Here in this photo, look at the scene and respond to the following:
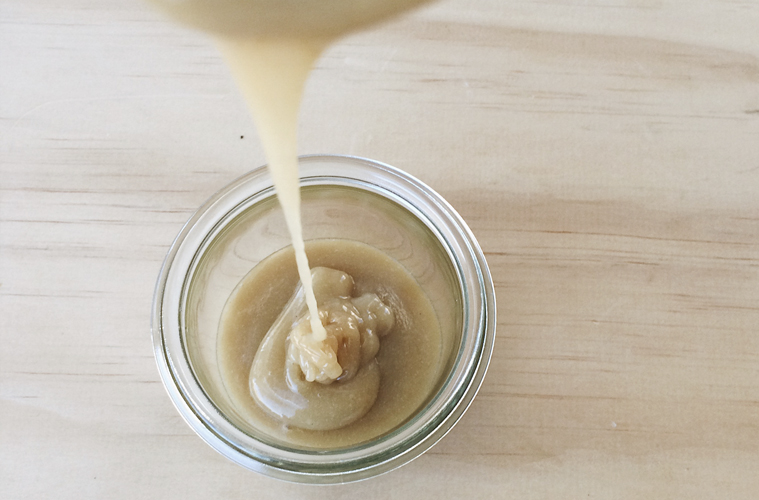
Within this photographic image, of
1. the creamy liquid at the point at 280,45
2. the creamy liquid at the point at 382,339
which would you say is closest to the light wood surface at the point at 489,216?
the creamy liquid at the point at 382,339

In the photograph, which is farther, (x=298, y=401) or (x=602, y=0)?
(x=602, y=0)

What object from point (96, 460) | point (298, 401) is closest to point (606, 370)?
point (298, 401)

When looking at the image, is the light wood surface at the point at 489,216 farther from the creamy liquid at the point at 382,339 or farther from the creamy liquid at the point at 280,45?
the creamy liquid at the point at 280,45

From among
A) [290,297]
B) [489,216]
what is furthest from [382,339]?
[489,216]

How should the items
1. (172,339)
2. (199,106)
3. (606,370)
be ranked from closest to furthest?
(172,339) < (606,370) < (199,106)

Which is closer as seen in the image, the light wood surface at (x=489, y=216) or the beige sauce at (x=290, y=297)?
the beige sauce at (x=290, y=297)

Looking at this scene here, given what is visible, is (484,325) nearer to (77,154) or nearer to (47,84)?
(77,154)

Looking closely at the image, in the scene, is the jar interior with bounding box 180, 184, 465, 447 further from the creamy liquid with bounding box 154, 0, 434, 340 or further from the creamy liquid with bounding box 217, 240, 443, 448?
the creamy liquid with bounding box 154, 0, 434, 340
